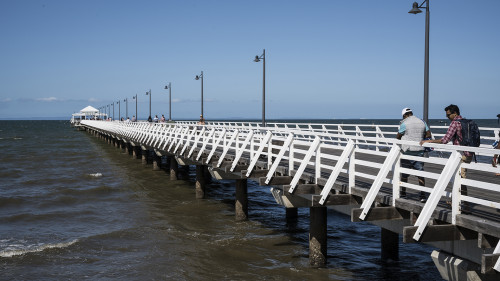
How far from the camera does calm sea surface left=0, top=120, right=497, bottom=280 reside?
33.0 feet

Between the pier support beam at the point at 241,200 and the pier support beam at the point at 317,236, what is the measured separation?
4.50 m

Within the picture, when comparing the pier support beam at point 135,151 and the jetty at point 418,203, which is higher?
the jetty at point 418,203

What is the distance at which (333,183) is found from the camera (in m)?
8.31

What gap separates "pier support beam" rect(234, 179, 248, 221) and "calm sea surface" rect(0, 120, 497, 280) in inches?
12.1

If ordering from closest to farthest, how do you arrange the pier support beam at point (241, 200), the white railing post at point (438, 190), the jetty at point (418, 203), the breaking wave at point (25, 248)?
the jetty at point (418, 203) → the white railing post at point (438, 190) → the breaking wave at point (25, 248) → the pier support beam at point (241, 200)

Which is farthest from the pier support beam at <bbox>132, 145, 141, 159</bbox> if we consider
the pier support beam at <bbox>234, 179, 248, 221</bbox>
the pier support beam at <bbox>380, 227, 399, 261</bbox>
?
the pier support beam at <bbox>380, 227, 399, 261</bbox>

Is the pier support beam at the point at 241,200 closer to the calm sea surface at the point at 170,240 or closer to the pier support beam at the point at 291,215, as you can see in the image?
the calm sea surface at the point at 170,240

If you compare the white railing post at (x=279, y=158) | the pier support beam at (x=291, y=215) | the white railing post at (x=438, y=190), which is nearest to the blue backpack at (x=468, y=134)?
the white railing post at (x=438, y=190)

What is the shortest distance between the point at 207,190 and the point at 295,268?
10.9m

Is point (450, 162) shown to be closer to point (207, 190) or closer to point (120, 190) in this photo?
point (207, 190)

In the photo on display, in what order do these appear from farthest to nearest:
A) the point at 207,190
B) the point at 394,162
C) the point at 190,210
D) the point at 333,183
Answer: the point at 207,190, the point at 190,210, the point at 333,183, the point at 394,162

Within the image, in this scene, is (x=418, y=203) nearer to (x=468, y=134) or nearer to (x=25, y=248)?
(x=468, y=134)

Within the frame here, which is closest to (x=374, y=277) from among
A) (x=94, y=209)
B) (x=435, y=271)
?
(x=435, y=271)

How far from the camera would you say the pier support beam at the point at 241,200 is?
1423 cm
